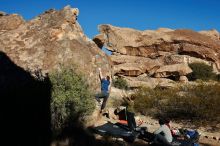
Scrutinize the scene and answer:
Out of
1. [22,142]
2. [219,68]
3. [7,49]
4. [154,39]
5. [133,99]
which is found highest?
[154,39]

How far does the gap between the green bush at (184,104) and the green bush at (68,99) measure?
6918 mm

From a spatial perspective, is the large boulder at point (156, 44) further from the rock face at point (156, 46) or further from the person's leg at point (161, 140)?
the person's leg at point (161, 140)

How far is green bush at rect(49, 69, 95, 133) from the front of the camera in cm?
1059

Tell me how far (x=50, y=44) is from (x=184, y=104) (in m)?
8.60

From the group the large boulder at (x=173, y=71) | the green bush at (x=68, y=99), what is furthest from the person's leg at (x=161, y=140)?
the large boulder at (x=173, y=71)

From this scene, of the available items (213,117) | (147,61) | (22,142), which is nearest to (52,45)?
(22,142)

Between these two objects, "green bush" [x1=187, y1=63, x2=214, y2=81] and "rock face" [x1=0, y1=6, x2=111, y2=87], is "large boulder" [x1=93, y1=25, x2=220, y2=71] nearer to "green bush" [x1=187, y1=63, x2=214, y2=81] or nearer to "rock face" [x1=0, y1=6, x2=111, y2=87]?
"green bush" [x1=187, y1=63, x2=214, y2=81]

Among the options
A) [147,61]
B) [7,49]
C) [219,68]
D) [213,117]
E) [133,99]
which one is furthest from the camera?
[219,68]

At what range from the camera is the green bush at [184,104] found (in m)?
17.4

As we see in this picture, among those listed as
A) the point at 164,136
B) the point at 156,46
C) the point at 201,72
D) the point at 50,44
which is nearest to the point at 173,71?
the point at 201,72

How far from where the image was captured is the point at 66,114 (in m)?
11.0

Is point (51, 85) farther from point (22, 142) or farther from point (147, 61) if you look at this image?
point (147, 61)

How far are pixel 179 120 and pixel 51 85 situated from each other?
8.39m

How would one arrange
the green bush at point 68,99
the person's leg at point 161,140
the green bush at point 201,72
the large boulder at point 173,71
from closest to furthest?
the person's leg at point 161,140, the green bush at point 68,99, the large boulder at point 173,71, the green bush at point 201,72
